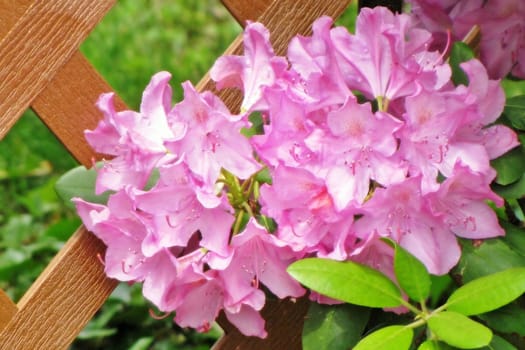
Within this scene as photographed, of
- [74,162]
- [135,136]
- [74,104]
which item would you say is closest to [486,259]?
[135,136]

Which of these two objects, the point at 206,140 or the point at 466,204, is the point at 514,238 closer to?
the point at 466,204

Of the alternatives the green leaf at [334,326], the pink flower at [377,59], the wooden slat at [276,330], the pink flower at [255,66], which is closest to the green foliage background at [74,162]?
the wooden slat at [276,330]

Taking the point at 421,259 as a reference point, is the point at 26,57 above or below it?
above

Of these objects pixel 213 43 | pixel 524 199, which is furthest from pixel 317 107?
pixel 213 43

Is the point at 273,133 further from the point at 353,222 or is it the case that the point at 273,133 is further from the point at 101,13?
the point at 101,13

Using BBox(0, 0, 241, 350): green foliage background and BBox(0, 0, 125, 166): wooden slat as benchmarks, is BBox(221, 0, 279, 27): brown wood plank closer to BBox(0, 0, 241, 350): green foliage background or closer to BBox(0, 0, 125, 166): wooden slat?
BBox(0, 0, 125, 166): wooden slat

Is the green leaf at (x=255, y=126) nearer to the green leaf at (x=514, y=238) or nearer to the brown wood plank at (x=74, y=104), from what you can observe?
the brown wood plank at (x=74, y=104)
